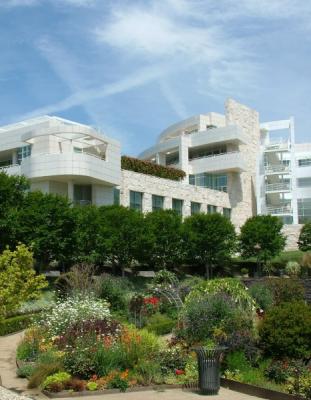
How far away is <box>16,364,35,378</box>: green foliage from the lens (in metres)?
15.8

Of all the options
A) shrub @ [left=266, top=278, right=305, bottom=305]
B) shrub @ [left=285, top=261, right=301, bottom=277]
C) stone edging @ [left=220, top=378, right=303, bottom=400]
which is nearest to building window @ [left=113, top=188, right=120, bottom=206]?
shrub @ [left=285, top=261, right=301, bottom=277]

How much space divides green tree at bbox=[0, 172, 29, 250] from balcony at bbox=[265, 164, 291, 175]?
37.6m

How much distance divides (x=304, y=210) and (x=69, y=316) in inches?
2109

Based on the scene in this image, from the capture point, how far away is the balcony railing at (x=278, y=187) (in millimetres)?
67925

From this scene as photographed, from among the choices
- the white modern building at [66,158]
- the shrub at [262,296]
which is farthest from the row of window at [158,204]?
the shrub at [262,296]

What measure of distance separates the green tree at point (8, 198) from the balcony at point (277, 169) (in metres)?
37.6

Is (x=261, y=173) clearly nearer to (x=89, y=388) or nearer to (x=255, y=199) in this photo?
(x=255, y=199)

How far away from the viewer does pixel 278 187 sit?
68.3 meters

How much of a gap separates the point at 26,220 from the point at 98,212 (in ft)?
19.2

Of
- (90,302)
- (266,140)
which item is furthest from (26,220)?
(266,140)

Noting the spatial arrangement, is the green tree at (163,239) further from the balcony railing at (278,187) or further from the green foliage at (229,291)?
the balcony railing at (278,187)

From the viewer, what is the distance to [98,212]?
39.6 m

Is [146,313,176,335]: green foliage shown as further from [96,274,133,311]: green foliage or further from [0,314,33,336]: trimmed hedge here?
[0,314,33,336]: trimmed hedge

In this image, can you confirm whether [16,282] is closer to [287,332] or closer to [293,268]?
[287,332]
